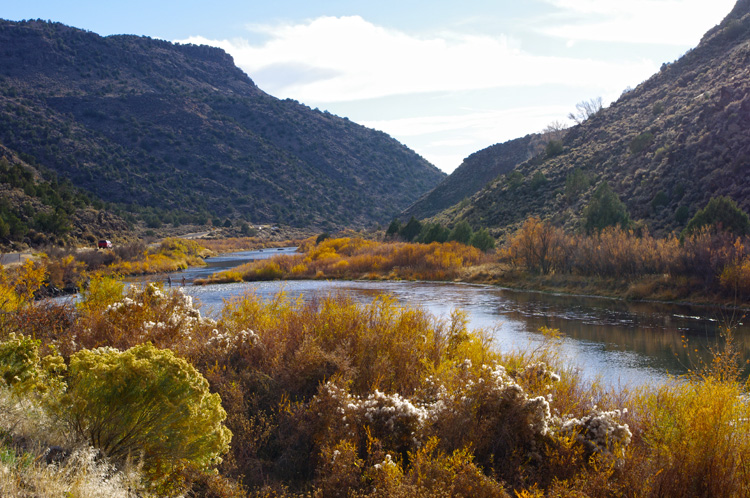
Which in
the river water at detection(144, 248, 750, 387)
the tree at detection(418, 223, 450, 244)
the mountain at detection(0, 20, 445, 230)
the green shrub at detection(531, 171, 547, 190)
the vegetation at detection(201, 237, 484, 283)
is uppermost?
the mountain at detection(0, 20, 445, 230)

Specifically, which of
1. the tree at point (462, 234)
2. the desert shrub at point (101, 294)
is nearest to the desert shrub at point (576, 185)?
the tree at point (462, 234)

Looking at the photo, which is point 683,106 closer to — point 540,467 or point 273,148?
point 540,467

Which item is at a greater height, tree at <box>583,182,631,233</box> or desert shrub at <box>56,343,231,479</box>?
tree at <box>583,182,631,233</box>

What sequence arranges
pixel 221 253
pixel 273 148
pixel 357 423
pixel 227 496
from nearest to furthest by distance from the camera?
pixel 227 496 → pixel 357 423 → pixel 221 253 → pixel 273 148

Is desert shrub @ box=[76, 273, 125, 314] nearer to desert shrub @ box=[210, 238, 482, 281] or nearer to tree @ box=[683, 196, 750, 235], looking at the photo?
tree @ box=[683, 196, 750, 235]

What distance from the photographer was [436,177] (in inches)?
6403

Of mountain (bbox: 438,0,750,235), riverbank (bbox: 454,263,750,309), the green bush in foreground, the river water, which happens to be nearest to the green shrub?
mountain (bbox: 438,0,750,235)

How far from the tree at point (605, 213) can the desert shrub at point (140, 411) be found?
1314 inches

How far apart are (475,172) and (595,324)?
77.1 meters

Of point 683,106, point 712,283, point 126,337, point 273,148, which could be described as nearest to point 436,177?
point 273,148

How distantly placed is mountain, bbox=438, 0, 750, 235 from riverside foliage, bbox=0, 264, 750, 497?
3215 centimetres

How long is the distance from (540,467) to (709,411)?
206 centimetres

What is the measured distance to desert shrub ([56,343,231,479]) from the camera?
597 centimetres

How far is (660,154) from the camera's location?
45469 millimetres
